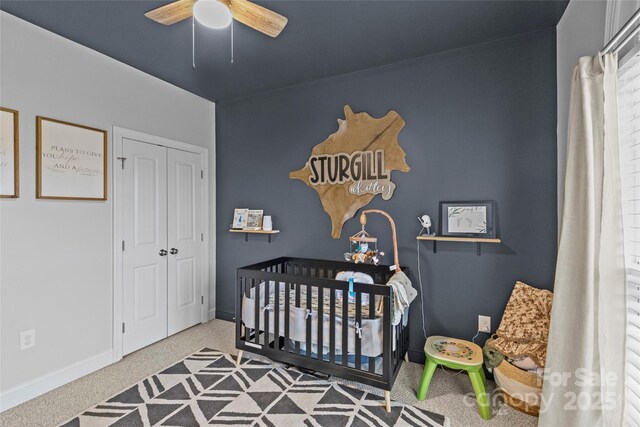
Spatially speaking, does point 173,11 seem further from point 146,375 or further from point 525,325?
point 525,325

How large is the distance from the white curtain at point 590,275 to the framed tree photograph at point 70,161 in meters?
3.13

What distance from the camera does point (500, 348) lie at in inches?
83.0

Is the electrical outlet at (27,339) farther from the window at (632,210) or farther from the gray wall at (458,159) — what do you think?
the window at (632,210)

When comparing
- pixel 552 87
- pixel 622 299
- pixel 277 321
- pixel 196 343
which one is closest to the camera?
pixel 622 299

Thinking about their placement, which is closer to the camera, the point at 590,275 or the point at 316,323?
the point at 590,275

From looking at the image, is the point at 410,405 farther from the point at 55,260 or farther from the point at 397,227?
the point at 55,260

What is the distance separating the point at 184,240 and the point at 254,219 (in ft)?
2.46

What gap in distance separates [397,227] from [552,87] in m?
1.44

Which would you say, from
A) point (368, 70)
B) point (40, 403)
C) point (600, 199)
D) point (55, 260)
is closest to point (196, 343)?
point (40, 403)

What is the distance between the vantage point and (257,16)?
163cm

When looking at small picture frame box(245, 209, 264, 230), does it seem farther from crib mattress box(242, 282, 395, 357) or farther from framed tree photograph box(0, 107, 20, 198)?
framed tree photograph box(0, 107, 20, 198)

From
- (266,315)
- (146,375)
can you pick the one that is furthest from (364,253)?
(146,375)

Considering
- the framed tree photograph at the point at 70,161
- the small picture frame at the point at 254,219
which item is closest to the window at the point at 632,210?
the small picture frame at the point at 254,219

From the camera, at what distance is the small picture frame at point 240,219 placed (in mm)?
3382
